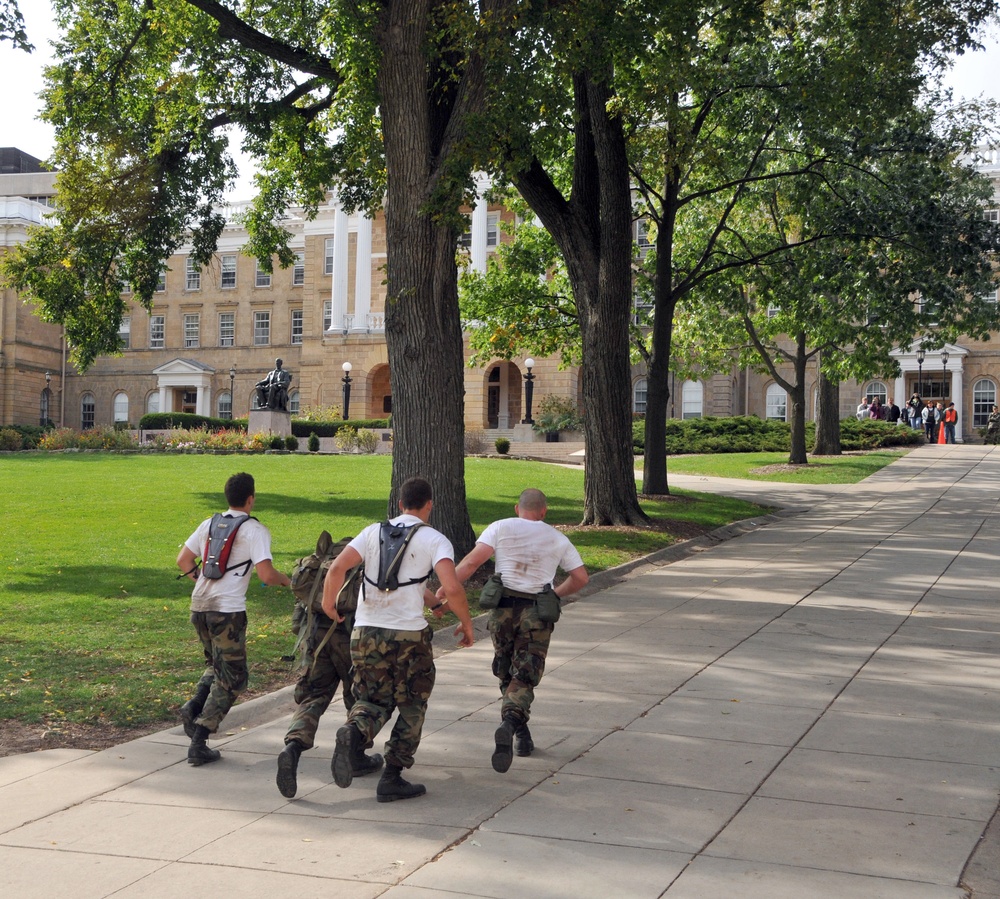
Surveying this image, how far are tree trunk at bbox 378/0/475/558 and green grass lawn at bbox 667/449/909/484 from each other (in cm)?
1824

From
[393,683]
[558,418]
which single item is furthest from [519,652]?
[558,418]

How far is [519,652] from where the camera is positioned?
21.8 ft

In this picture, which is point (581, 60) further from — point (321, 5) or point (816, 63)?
point (816, 63)

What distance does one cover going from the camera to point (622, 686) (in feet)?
27.8

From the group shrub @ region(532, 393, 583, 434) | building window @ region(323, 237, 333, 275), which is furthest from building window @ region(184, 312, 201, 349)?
shrub @ region(532, 393, 583, 434)

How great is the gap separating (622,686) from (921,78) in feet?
43.0

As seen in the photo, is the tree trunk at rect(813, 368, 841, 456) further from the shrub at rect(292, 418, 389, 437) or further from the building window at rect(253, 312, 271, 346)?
the building window at rect(253, 312, 271, 346)

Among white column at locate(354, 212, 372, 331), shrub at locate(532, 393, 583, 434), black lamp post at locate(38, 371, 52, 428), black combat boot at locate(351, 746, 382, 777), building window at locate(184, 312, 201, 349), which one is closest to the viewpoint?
black combat boot at locate(351, 746, 382, 777)

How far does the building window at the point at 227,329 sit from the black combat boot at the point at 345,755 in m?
64.5

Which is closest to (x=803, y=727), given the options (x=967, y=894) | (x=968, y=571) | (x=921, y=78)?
(x=967, y=894)

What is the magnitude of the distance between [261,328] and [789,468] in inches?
1694

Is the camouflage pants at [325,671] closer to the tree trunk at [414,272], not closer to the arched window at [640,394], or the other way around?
the tree trunk at [414,272]

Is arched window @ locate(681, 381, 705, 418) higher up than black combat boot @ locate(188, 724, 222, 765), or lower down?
higher up

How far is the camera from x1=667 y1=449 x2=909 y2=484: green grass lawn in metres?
29.8
